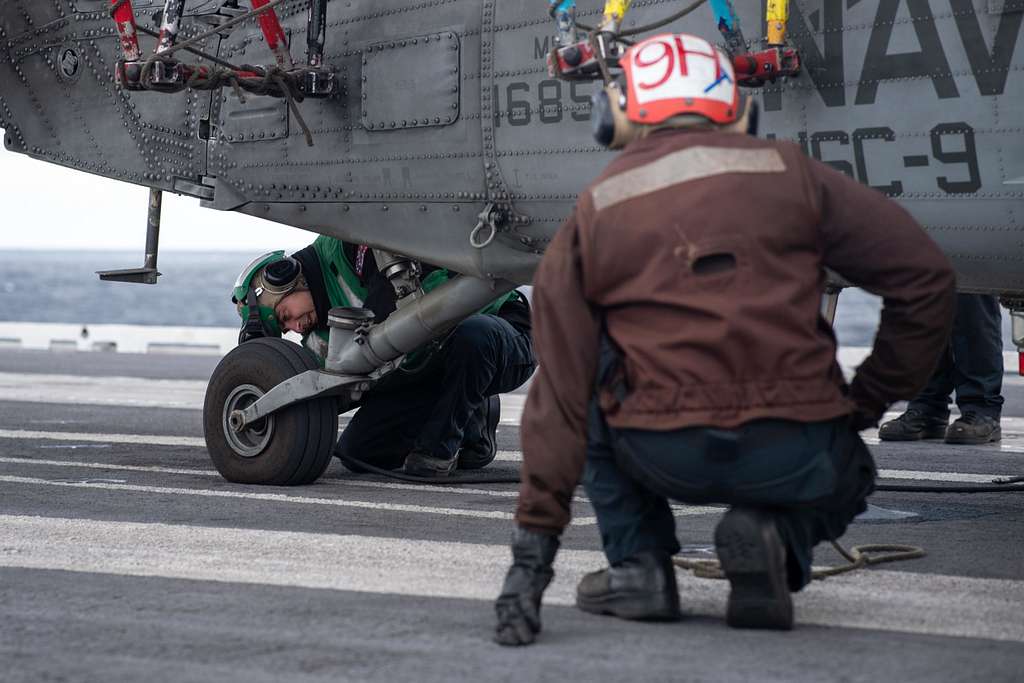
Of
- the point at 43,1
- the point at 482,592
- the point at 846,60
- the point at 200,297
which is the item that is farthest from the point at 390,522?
the point at 200,297

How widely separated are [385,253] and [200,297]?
13494 centimetres

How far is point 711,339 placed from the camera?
393cm

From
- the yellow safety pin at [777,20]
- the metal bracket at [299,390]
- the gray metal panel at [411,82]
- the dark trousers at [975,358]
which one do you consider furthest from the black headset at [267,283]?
the dark trousers at [975,358]

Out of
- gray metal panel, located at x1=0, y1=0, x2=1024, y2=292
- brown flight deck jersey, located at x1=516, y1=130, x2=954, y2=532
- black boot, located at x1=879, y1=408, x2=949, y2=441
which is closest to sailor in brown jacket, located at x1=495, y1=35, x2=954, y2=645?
brown flight deck jersey, located at x1=516, y1=130, x2=954, y2=532

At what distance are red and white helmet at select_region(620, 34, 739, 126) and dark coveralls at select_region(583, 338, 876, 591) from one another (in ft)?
2.10

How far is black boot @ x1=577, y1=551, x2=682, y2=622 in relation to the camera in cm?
420

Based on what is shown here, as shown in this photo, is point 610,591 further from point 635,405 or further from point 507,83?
point 507,83

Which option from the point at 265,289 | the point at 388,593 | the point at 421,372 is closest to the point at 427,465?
the point at 421,372

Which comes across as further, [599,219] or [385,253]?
[385,253]

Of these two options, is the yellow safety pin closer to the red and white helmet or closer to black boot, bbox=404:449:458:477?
the red and white helmet

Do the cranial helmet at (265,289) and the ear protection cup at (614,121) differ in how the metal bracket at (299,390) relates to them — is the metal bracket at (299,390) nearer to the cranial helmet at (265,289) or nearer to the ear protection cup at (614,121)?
the cranial helmet at (265,289)

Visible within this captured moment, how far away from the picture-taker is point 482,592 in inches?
183

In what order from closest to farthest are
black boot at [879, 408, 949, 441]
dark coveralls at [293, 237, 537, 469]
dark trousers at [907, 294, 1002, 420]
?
dark coveralls at [293, 237, 537, 469] → dark trousers at [907, 294, 1002, 420] → black boot at [879, 408, 949, 441]

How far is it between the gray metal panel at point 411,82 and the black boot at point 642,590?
10.5ft
